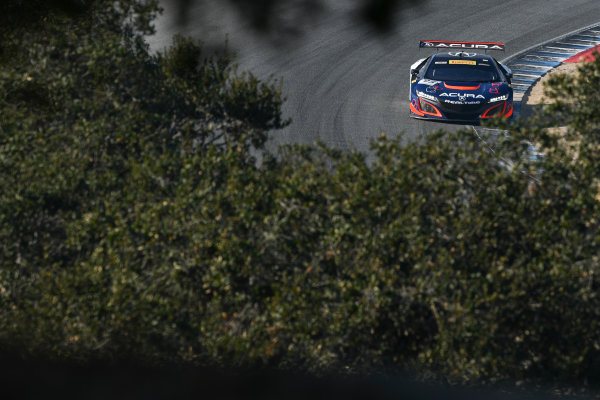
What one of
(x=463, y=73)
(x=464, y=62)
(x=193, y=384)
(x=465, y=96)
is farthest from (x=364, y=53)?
(x=193, y=384)

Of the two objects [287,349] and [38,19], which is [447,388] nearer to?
[287,349]

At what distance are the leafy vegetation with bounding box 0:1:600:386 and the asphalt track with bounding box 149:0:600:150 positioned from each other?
4.94 meters

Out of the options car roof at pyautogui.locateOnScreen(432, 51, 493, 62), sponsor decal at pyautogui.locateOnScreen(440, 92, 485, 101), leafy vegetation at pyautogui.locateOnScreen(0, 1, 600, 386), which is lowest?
leafy vegetation at pyautogui.locateOnScreen(0, 1, 600, 386)

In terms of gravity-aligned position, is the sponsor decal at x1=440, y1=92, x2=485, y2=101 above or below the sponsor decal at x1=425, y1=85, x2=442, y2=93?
below

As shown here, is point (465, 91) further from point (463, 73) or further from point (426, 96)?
point (463, 73)

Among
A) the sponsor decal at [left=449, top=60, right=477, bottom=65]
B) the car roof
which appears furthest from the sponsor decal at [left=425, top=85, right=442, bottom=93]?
→ the car roof

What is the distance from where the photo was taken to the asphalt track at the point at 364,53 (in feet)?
52.1

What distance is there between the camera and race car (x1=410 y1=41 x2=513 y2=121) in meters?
15.5

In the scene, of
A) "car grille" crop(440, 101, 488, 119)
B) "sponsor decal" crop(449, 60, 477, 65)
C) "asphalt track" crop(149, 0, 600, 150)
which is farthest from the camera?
"sponsor decal" crop(449, 60, 477, 65)

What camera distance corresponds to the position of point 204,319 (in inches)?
258

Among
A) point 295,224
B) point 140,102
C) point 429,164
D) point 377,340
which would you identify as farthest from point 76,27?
point 377,340

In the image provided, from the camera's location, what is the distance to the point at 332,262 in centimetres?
659

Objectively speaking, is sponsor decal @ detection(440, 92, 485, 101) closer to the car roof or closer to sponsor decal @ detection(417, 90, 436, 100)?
sponsor decal @ detection(417, 90, 436, 100)

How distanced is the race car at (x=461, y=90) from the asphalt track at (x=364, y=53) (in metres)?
0.43
